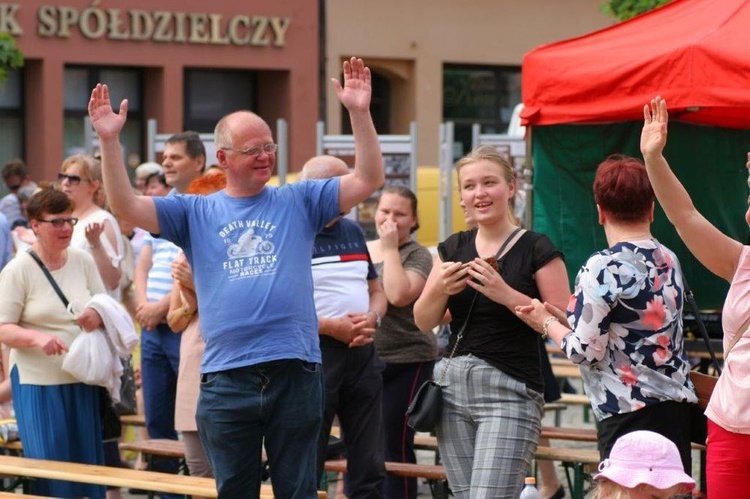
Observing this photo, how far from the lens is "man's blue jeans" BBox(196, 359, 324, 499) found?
554cm

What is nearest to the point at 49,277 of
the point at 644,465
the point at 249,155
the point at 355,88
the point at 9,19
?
the point at 249,155

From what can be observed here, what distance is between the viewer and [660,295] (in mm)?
5516

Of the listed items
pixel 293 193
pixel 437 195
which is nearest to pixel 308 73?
pixel 437 195

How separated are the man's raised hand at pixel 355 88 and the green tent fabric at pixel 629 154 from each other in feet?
10.1

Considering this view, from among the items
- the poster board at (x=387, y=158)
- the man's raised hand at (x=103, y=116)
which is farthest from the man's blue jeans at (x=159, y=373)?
the poster board at (x=387, y=158)

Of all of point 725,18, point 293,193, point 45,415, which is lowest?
point 45,415

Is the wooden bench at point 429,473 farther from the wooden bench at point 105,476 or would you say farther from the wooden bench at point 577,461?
the wooden bench at point 105,476

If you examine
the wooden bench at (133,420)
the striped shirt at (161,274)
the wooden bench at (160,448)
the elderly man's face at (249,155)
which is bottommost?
the wooden bench at (133,420)

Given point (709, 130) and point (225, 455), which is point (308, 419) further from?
point (709, 130)

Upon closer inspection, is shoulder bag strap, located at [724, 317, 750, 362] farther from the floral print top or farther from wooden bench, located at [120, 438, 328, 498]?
wooden bench, located at [120, 438, 328, 498]

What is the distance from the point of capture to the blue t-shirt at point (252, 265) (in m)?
5.48

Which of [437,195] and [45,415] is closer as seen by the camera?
[45,415]

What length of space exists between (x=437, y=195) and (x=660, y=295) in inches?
459

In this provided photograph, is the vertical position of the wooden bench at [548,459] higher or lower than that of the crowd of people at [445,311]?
lower
